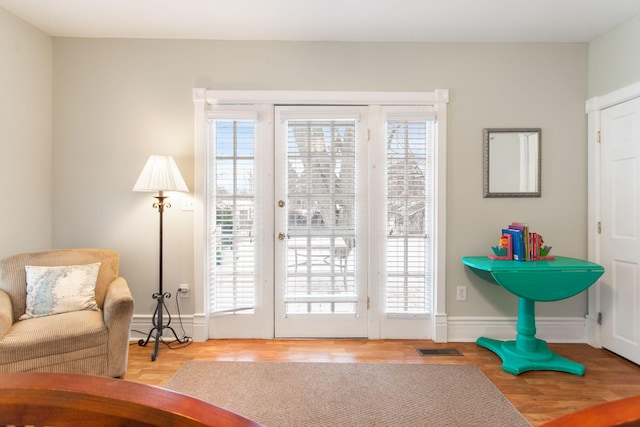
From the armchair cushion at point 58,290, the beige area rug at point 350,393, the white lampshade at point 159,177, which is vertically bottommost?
the beige area rug at point 350,393

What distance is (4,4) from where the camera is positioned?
88.2 inches

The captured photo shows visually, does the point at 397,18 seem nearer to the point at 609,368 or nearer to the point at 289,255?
the point at 289,255

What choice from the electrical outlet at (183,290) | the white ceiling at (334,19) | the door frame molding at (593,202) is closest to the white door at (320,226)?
the white ceiling at (334,19)

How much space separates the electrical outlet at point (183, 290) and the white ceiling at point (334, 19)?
2.02 m

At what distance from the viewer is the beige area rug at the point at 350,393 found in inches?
67.7

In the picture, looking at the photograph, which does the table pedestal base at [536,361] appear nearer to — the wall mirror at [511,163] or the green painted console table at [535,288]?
the green painted console table at [535,288]

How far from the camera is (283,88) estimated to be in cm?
267

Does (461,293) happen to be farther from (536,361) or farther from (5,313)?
(5,313)

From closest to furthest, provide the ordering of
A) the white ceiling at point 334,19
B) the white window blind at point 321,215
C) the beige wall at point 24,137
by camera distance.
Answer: the white ceiling at point 334,19, the beige wall at point 24,137, the white window blind at point 321,215

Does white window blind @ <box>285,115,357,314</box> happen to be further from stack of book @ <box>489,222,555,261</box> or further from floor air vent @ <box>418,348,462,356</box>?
stack of book @ <box>489,222,555,261</box>

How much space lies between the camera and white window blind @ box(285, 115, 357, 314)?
2.69 metres

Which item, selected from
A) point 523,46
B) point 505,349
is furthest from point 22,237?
point 523,46

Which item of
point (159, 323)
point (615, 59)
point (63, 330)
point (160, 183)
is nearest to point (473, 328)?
point (615, 59)

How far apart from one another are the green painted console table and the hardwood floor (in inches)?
2.7
